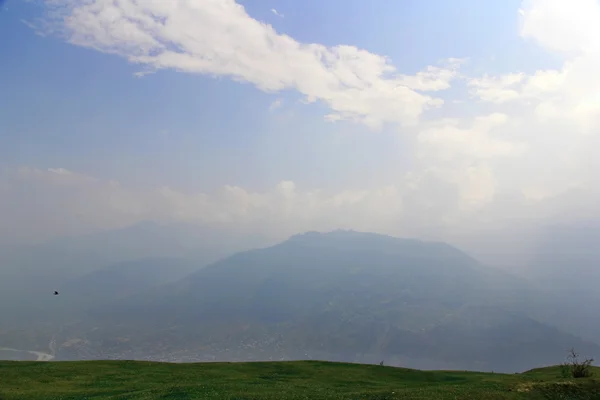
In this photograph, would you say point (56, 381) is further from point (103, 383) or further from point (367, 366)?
point (367, 366)

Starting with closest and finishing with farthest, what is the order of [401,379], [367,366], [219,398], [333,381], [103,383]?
[219,398], [103,383], [333,381], [401,379], [367,366]

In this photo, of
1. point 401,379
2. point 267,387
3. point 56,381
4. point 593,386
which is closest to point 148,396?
point 267,387

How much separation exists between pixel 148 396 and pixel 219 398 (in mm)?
7867

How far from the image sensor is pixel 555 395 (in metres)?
43.0

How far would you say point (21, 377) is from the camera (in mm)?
55656

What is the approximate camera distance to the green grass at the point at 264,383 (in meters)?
43.6

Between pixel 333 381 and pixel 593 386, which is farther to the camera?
pixel 333 381

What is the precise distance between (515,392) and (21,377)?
59.4m

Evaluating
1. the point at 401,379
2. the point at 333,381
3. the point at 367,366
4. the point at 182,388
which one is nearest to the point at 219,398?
the point at 182,388

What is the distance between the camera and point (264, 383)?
177 ft

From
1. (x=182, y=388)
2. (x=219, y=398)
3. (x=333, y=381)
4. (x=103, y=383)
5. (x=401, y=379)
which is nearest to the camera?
(x=219, y=398)

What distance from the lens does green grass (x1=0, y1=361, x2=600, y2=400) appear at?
43562 mm

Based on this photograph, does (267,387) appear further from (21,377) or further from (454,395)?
(21,377)

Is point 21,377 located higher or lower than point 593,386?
lower
